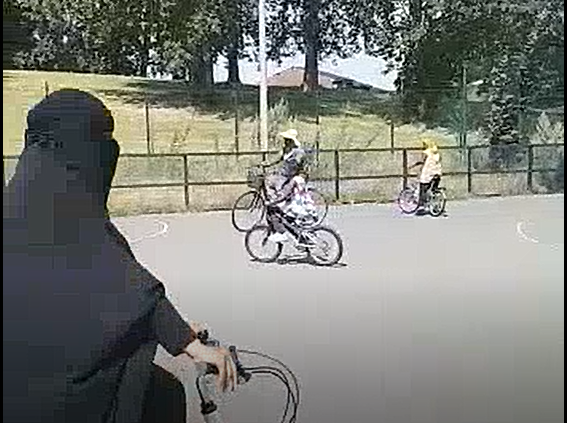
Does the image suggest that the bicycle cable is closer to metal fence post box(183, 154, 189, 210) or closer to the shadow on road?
the shadow on road

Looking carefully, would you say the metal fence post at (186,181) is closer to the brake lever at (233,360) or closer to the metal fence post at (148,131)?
the metal fence post at (148,131)

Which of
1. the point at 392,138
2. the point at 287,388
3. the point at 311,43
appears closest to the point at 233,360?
the point at 287,388

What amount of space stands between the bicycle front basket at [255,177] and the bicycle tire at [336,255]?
0.53ft

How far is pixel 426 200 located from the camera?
2117 mm

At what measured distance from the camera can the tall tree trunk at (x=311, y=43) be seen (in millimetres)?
2039

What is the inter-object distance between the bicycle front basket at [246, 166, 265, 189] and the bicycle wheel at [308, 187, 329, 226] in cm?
11

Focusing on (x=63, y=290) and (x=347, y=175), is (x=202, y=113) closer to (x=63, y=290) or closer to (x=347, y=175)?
(x=347, y=175)

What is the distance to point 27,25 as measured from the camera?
1.97 meters

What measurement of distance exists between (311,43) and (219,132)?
28 cm

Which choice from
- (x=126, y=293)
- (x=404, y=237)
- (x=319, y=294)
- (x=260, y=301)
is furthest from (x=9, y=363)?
(x=404, y=237)

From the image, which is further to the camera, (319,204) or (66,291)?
(319,204)

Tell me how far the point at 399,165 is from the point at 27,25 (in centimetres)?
84

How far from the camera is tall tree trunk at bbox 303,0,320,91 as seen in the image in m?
2.04

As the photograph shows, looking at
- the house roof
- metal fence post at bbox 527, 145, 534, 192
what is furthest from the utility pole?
metal fence post at bbox 527, 145, 534, 192
